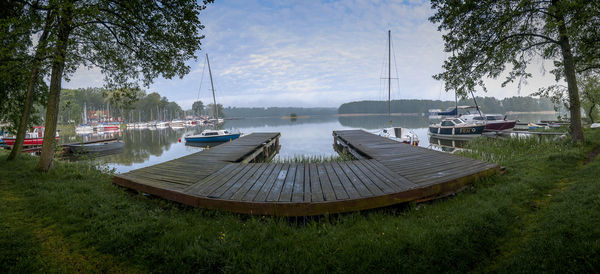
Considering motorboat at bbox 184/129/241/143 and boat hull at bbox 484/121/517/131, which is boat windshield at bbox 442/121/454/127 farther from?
motorboat at bbox 184/129/241/143

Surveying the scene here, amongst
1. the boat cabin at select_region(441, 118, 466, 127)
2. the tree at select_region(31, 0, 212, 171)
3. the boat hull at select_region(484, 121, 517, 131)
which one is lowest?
the boat hull at select_region(484, 121, 517, 131)

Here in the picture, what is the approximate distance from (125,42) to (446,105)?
146 m

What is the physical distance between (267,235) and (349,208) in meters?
1.50

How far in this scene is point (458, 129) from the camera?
23891mm

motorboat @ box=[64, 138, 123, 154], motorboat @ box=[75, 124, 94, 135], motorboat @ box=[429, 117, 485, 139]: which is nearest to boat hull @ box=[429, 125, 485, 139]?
motorboat @ box=[429, 117, 485, 139]

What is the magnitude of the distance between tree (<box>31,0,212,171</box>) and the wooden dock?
3.29 m

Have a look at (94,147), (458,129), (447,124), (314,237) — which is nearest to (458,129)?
(458,129)

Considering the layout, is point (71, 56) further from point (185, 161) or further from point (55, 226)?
point (55, 226)

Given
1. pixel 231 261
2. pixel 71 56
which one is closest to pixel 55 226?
pixel 231 261

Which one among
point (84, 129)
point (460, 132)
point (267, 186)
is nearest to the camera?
point (267, 186)

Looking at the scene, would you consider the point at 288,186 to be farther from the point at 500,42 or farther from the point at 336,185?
the point at 500,42

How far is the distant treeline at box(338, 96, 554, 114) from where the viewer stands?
10231cm

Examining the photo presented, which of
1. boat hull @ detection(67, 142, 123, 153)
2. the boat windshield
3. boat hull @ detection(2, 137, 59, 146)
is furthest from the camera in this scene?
the boat windshield

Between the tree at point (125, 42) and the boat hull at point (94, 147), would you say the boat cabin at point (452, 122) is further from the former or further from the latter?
the boat hull at point (94, 147)
